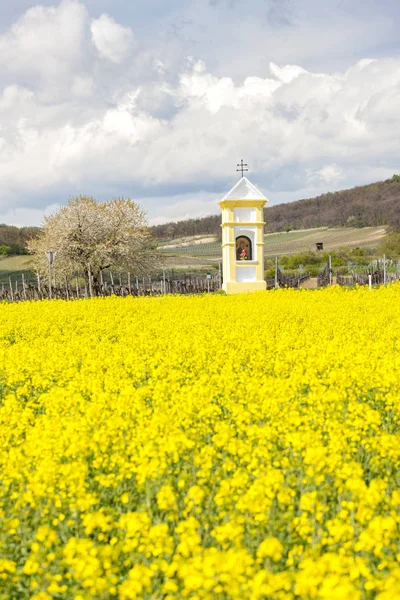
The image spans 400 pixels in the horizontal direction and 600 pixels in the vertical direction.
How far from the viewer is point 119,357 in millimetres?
12430

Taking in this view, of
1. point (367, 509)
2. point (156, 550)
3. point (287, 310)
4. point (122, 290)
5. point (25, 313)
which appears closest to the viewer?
point (156, 550)

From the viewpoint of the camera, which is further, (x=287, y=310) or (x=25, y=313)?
(x=25, y=313)

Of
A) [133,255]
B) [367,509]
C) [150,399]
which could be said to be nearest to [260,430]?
[367,509]

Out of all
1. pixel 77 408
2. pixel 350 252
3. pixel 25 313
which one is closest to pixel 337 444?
pixel 77 408

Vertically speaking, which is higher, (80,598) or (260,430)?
(260,430)

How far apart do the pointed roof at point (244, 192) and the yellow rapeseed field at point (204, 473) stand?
79.8 feet

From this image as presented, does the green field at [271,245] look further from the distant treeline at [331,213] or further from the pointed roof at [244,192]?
the pointed roof at [244,192]

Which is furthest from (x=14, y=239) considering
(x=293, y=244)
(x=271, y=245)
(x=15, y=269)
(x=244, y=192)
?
(x=244, y=192)

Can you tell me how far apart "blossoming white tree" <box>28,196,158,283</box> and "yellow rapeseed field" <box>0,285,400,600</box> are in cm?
3542

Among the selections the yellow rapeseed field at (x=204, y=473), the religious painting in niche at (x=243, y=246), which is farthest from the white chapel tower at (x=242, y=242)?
the yellow rapeseed field at (x=204, y=473)

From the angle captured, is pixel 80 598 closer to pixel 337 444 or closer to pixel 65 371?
pixel 337 444

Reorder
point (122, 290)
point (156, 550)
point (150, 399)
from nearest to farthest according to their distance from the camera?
point (156, 550), point (150, 399), point (122, 290)

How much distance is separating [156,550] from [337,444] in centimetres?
250

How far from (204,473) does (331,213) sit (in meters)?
142
